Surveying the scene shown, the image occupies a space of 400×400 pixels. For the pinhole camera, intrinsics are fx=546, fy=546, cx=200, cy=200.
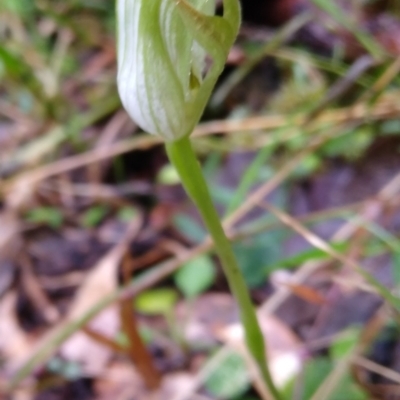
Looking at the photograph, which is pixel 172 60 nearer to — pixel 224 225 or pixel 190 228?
pixel 224 225

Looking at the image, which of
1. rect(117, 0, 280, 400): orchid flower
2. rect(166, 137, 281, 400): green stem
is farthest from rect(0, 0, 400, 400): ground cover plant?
rect(117, 0, 280, 400): orchid flower

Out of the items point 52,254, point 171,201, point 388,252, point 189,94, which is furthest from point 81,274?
point 189,94

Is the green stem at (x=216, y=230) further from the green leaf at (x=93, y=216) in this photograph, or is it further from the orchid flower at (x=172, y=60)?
the green leaf at (x=93, y=216)

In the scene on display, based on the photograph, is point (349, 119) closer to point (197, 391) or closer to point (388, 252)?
point (388, 252)

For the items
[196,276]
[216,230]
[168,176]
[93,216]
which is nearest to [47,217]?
[93,216]

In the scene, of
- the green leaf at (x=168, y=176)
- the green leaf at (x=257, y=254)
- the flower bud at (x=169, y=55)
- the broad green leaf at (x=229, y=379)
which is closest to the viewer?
the flower bud at (x=169, y=55)

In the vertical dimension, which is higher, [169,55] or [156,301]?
[169,55]

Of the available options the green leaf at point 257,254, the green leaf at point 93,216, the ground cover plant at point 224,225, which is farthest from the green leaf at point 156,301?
the green leaf at point 93,216
